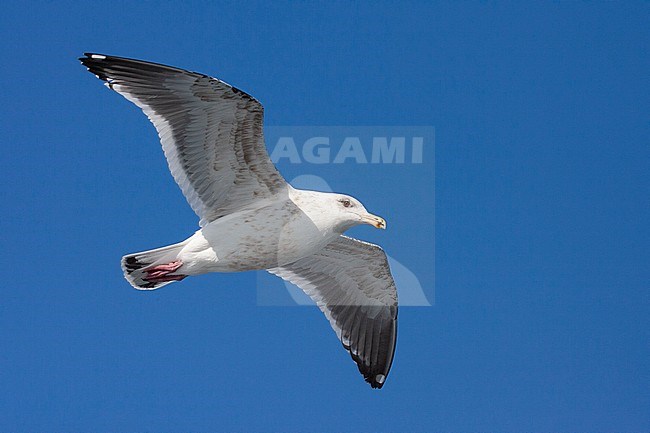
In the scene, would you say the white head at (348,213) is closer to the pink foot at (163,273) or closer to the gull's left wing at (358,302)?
the pink foot at (163,273)

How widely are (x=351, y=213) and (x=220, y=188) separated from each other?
3.40ft

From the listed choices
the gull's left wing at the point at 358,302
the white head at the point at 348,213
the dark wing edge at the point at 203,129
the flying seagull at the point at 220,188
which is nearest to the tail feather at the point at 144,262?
the flying seagull at the point at 220,188

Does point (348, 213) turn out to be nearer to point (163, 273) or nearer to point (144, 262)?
point (163, 273)

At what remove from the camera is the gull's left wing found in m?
10.2

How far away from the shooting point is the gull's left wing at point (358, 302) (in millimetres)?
10195

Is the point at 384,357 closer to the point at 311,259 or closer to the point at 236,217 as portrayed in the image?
the point at 311,259

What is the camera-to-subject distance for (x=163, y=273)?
8484mm

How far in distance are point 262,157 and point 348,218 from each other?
796 mm

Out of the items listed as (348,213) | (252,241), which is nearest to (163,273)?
(252,241)

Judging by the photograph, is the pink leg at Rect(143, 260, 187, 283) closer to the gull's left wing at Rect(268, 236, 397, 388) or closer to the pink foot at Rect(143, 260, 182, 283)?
the pink foot at Rect(143, 260, 182, 283)

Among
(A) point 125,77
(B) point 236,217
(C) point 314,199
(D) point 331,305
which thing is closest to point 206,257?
(B) point 236,217

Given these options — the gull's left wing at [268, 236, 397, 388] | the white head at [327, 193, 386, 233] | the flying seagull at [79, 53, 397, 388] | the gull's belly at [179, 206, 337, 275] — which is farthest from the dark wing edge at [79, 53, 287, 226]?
the gull's left wing at [268, 236, 397, 388]

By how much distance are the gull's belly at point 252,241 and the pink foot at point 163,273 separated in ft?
0.27

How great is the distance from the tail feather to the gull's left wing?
1.81 metres
